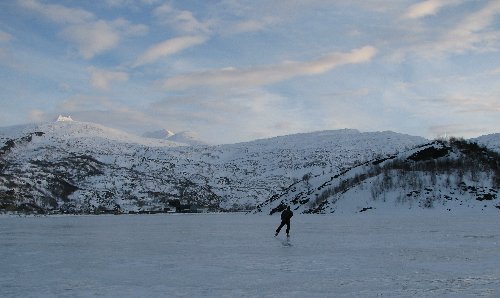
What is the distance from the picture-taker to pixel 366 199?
86.5m

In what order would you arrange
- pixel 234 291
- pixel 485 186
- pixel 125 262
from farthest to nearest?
1. pixel 485 186
2. pixel 125 262
3. pixel 234 291

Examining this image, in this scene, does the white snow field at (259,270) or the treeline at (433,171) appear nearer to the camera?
the white snow field at (259,270)

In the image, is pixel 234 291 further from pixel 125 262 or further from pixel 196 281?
pixel 125 262

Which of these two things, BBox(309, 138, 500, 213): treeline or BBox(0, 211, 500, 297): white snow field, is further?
BBox(309, 138, 500, 213): treeline

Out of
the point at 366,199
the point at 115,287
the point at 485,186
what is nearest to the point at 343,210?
the point at 366,199

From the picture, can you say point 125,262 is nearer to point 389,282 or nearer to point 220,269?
point 220,269

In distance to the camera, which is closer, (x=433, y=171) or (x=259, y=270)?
(x=259, y=270)

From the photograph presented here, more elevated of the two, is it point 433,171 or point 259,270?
point 433,171

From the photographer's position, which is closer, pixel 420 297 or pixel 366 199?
pixel 420 297

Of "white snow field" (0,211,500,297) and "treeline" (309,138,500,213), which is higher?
"treeline" (309,138,500,213)

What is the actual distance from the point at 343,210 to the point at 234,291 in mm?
74940

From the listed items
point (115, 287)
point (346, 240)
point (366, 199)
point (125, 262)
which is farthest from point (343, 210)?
point (115, 287)

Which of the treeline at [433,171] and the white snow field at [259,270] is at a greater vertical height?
the treeline at [433,171]

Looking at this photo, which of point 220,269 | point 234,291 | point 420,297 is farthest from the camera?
point 220,269
